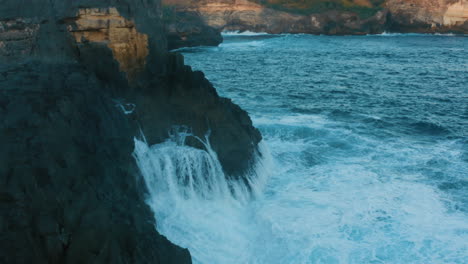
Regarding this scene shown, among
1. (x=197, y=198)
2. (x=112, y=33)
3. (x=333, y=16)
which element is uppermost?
(x=333, y=16)

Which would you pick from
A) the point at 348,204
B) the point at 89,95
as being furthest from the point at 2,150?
the point at 348,204

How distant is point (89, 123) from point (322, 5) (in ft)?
312

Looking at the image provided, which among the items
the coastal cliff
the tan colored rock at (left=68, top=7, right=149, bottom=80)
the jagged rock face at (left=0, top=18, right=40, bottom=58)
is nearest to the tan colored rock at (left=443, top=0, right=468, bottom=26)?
the coastal cliff

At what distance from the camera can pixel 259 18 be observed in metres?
87.8

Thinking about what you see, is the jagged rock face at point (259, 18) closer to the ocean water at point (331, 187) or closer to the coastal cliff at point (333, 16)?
the coastal cliff at point (333, 16)

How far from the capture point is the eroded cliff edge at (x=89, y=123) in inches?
216

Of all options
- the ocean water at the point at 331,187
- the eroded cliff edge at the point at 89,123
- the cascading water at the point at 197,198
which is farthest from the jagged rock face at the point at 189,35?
the cascading water at the point at 197,198

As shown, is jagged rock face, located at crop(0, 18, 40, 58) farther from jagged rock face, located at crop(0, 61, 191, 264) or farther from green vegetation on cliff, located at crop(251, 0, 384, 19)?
green vegetation on cliff, located at crop(251, 0, 384, 19)

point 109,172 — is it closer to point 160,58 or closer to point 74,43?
point 74,43

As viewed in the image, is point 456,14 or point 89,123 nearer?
point 89,123

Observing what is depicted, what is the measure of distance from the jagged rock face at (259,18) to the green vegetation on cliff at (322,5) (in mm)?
4995

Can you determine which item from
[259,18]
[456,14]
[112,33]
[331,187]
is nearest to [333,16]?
[259,18]

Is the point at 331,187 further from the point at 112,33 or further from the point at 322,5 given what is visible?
the point at 322,5

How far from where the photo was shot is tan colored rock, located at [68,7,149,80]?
10438mm
